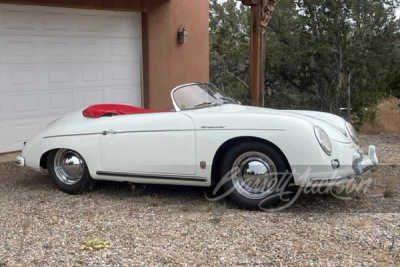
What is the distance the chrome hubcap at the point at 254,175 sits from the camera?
189 inches

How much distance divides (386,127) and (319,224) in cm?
691

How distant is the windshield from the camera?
5441 millimetres

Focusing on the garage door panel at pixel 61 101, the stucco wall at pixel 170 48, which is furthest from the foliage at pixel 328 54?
the garage door panel at pixel 61 101

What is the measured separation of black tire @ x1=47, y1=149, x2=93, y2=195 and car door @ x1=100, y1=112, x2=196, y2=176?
0.31 m

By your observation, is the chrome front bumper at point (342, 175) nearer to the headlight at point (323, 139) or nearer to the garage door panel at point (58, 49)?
the headlight at point (323, 139)

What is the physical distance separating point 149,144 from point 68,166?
1.10m

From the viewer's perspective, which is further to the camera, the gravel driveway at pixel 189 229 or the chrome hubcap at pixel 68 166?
the chrome hubcap at pixel 68 166

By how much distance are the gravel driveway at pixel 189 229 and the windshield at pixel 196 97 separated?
3.20ft

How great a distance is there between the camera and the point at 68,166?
5680 mm

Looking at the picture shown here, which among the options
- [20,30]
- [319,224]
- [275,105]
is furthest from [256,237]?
[275,105]

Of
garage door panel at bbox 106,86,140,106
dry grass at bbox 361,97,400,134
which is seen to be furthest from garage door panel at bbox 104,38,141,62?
dry grass at bbox 361,97,400,134

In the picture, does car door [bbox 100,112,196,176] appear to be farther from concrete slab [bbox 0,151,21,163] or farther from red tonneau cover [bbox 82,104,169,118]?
concrete slab [bbox 0,151,21,163]

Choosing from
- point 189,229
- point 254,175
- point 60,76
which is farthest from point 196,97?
point 60,76

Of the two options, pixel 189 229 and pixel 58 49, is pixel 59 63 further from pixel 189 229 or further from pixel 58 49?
pixel 189 229
